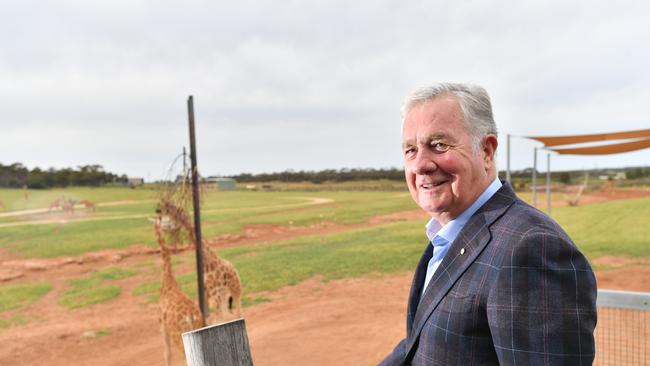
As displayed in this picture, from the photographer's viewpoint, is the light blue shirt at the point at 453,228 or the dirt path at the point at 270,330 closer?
the light blue shirt at the point at 453,228

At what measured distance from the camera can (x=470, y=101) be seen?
3.26 ft

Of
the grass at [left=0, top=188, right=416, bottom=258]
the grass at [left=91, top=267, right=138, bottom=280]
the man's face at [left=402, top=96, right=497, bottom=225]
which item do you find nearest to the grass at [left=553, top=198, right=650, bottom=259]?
the grass at [left=0, top=188, right=416, bottom=258]

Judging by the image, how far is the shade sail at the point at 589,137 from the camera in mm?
5387

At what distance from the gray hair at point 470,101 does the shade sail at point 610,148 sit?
6.25 m

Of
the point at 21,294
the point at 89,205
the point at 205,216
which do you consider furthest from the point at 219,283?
the point at 205,216

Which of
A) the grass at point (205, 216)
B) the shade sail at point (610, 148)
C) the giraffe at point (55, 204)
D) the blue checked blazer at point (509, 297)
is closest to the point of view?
the blue checked blazer at point (509, 297)

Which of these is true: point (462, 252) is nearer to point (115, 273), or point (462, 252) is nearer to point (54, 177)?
point (115, 273)

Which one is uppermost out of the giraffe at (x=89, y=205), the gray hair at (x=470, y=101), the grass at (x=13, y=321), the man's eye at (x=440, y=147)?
the gray hair at (x=470, y=101)

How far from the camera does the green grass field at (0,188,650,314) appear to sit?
688 cm

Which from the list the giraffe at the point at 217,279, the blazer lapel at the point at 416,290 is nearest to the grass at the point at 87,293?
the giraffe at the point at 217,279

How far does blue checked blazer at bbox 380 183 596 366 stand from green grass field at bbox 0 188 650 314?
620 centimetres

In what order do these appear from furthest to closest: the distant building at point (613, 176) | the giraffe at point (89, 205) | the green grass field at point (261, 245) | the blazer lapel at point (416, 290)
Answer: the distant building at point (613, 176)
the giraffe at point (89, 205)
the green grass field at point (261, 245)
the blazer lapel at point (416, 290)

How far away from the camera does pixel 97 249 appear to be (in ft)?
25.0

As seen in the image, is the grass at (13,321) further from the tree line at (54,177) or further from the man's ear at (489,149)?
the man's ear at (489,149)
